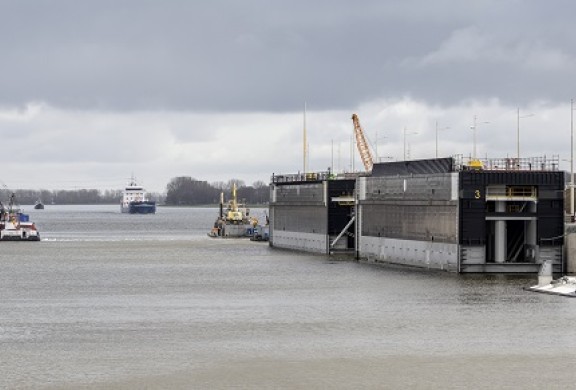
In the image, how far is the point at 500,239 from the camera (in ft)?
333

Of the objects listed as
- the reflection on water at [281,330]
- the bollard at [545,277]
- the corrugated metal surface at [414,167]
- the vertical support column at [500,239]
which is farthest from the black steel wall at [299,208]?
the bollard at [545,277]

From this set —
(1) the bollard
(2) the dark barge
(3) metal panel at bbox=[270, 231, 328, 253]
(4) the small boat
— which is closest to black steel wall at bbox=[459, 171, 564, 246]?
(2) the dark barge

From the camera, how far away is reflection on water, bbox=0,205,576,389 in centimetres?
5047

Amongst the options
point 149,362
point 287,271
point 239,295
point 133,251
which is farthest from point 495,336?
point 133,251

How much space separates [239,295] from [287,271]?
26.9 meters

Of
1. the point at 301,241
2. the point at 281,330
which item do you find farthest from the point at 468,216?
the point at 301,241

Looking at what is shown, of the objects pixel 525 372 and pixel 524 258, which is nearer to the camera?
pixel 525 372

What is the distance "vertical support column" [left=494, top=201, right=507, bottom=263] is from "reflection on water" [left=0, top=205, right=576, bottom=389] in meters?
4.31

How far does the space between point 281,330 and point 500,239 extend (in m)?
40.5

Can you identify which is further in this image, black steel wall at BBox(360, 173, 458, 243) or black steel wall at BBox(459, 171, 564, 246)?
black steel wall at BBox(360, 173, 458, 243)

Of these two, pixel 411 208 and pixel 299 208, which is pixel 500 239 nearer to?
pixel 411 208

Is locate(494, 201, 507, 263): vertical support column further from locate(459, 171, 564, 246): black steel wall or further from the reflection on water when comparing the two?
the reflection on water

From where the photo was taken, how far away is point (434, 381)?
4909 centimetres

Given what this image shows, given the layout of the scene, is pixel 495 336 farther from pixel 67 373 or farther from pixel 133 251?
pixel 133 251
